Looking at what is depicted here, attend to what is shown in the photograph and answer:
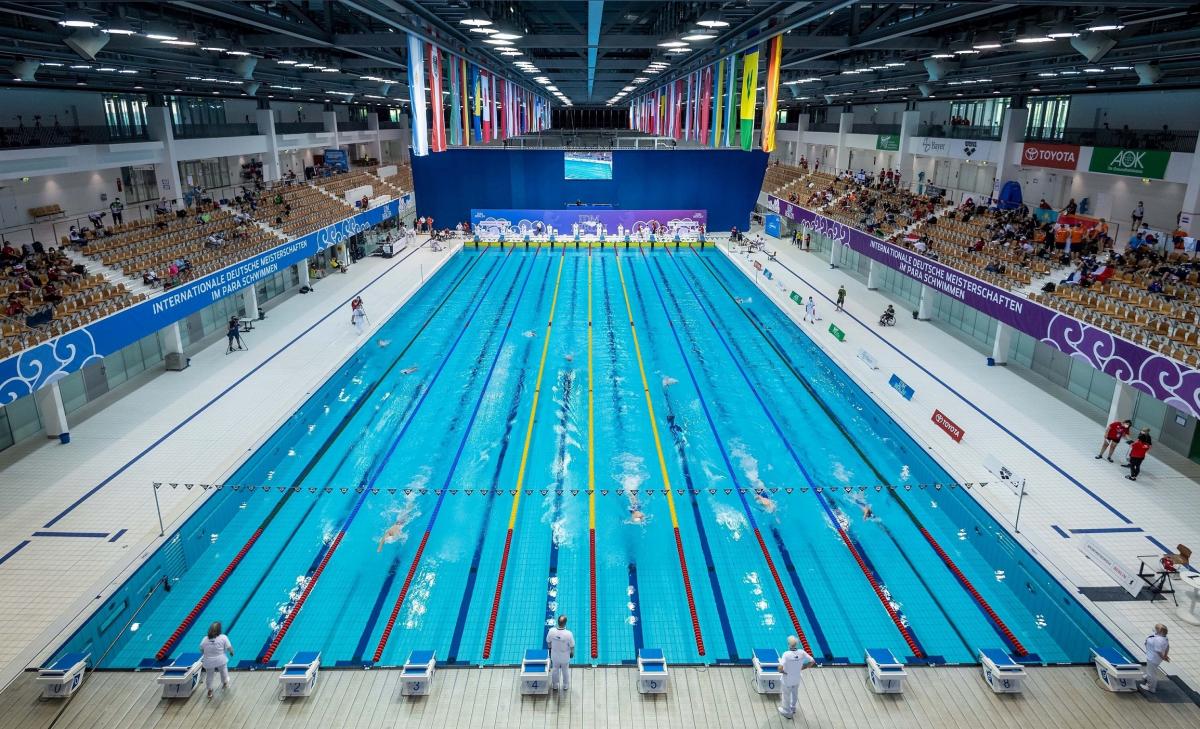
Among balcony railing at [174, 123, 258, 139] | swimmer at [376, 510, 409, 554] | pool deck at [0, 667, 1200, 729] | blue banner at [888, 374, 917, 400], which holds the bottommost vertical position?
swimmer at [376, 510, 409, 554]

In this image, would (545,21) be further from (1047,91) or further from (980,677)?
(1047,91)

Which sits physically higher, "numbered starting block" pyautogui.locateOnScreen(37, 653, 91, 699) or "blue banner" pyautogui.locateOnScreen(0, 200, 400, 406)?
"blue banner" pyautogui.locateOnScreen(0, 200, 400, 406)

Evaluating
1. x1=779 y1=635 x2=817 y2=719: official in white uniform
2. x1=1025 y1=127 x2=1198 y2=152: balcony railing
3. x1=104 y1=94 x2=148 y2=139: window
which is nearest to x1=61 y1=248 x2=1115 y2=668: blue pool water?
x1=779 y1=635 x2=817 y2=719: official in white uniform

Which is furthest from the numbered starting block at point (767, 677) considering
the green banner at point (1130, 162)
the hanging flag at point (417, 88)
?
the green banner at point (1130, 162)

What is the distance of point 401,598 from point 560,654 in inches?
120

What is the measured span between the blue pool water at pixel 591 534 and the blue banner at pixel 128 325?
3.43 metres

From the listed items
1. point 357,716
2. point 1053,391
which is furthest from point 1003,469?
point 357,716

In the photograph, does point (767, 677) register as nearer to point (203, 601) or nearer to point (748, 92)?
point (203, 601)

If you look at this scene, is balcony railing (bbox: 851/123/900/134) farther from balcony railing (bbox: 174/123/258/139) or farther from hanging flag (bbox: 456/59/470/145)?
balcony railing (bbox: 174/123/258/139)

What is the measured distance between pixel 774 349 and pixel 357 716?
→ 14.1 m

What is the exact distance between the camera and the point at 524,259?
3062 cm

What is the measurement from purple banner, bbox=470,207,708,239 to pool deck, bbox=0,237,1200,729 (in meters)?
16.3

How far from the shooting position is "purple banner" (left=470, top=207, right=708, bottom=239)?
34.2 metres

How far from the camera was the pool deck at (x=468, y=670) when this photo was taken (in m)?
6.69
